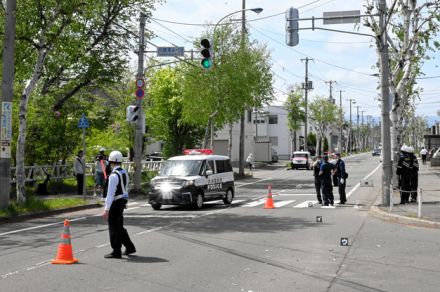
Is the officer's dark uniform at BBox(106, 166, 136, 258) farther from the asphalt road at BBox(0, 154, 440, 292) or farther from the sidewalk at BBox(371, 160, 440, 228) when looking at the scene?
the sidewalk at BBox(371, 160, 440, 228)

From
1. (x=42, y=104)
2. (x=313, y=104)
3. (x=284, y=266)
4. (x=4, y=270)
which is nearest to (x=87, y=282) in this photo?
(x=4, y=270)

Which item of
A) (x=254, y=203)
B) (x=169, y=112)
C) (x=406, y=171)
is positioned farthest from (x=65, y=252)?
(x=169, y=112)

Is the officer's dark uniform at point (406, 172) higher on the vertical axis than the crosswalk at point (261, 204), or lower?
higher

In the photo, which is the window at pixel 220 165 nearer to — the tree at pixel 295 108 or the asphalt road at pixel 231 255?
the asphalt road at pixel 231 255

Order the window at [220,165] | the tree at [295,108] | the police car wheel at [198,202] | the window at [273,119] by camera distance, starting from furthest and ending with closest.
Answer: the window at [273,119], the tree at [295,108], the window at [220,165], the police car wheel at [198,202]

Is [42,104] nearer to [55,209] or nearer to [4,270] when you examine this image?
[55,209]

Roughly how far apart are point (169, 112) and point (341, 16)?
30970 millimetres

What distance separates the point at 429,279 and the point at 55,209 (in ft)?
43.0


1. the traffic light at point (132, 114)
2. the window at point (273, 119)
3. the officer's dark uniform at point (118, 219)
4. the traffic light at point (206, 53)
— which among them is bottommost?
the officer's dark uniform at point (118, 219)

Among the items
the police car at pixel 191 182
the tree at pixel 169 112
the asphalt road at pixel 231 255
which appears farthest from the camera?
the tree at pixel 169 112

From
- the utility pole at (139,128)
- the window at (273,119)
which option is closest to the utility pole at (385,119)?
the utility pole at (139,128)

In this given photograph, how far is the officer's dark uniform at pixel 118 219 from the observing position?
9.77 meters

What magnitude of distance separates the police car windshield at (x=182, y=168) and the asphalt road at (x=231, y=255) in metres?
2.84

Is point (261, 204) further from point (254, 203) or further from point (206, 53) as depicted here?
point (206, 53)
